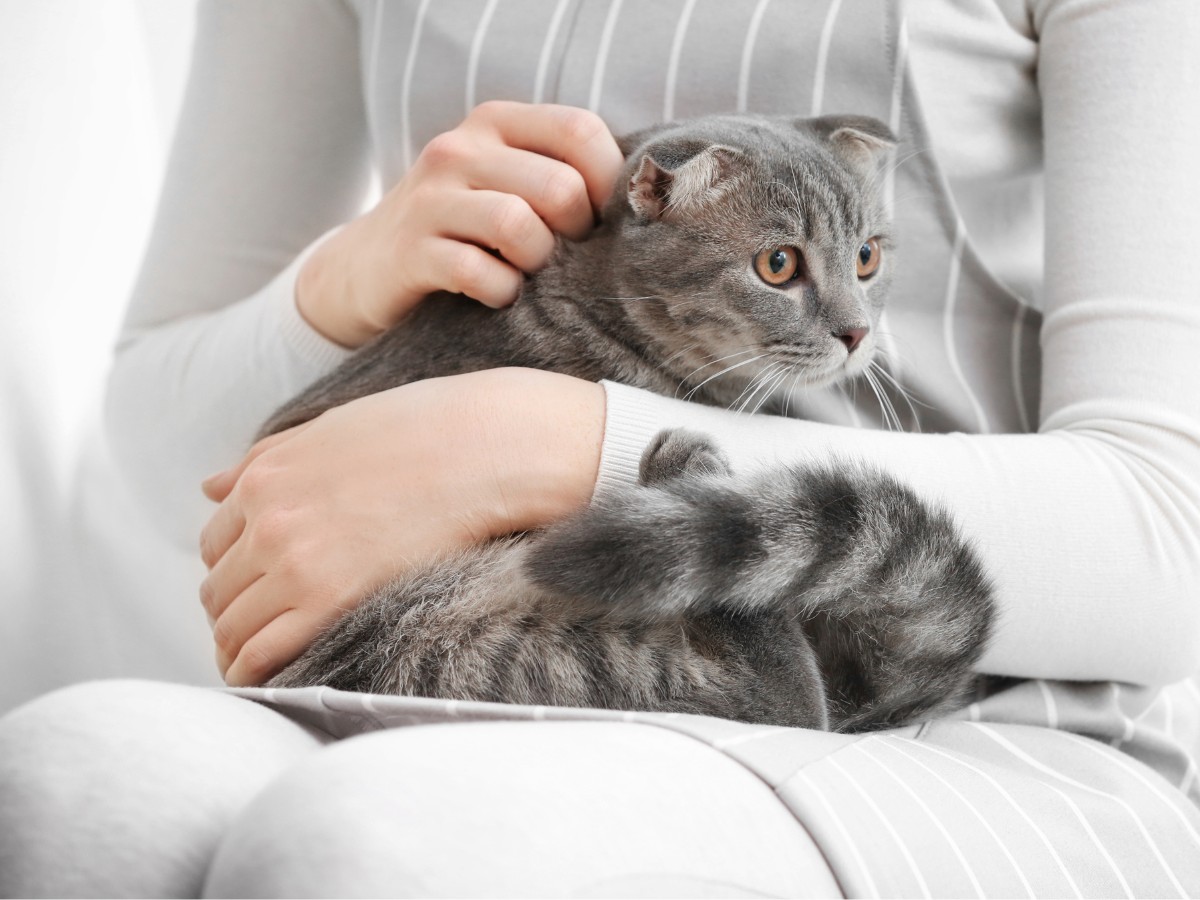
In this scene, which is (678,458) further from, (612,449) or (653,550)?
(653,550)

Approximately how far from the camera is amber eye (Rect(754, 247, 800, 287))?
106 centimetres

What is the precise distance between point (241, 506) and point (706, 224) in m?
0.57

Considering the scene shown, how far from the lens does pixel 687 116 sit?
1.24 meters

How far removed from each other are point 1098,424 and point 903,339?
0.23 metres

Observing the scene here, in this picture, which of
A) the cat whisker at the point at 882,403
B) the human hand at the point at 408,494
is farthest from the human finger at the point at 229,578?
the cat whisker at the point at 882,403

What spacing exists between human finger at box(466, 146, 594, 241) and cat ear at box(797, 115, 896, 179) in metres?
0.28

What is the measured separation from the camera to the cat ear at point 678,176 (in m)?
0.98

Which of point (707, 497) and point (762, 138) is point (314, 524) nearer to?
point (707, 497)

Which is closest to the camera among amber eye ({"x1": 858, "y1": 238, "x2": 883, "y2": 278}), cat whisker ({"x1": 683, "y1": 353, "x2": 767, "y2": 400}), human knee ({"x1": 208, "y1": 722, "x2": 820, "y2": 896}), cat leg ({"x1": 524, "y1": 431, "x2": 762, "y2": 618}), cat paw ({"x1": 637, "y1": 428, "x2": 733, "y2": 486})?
human knee ({"x1": 208, "y1": 722, "x2": 820, "y2": 896})

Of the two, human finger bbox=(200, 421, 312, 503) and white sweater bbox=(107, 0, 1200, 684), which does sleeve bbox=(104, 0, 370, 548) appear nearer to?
white sweater bbox=(107, 0, 1200, 684)

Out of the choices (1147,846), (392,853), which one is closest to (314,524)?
(392,853)

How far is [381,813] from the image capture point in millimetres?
520

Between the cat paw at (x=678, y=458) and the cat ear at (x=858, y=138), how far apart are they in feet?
1.36

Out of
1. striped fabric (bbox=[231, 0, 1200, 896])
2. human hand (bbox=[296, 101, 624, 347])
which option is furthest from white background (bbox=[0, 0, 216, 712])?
human hand (bbox=[296, 101, 624, 347])
